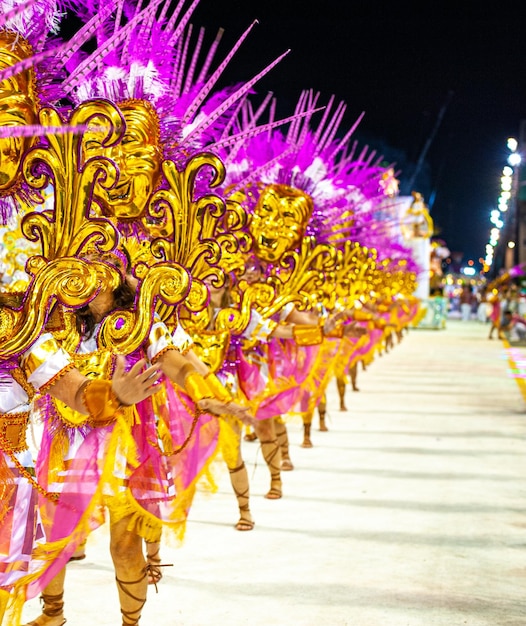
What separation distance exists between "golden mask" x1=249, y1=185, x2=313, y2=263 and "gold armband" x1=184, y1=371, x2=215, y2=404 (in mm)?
2689

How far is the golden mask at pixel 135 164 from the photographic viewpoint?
12.0 ft

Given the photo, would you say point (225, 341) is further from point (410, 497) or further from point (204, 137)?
point (410, 497)

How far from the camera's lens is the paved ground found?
3877 mm

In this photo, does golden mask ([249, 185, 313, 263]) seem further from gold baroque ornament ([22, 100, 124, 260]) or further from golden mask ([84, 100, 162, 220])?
gold baroque ornament ([22, 100, 124, 260])

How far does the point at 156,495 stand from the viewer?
3227mm

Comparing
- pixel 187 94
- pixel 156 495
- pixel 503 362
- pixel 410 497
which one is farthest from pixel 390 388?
pixel 156 495

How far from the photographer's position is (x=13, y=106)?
8.55 feet

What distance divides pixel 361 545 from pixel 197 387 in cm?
211

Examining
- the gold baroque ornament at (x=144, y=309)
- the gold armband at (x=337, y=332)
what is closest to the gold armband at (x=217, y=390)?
the gold baroque ornament at (x=144, y=309)

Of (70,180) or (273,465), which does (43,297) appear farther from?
(273,465)

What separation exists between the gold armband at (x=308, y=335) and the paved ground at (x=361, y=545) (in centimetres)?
105

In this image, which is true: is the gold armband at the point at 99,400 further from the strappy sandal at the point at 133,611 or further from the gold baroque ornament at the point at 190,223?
the gold baroque ornament at the point at 190,223

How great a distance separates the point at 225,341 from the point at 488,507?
7.77 feet

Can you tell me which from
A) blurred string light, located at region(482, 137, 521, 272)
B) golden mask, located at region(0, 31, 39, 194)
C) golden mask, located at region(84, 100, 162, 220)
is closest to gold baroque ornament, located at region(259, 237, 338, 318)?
golden mask, located at region(84, 100, 162, 220)
